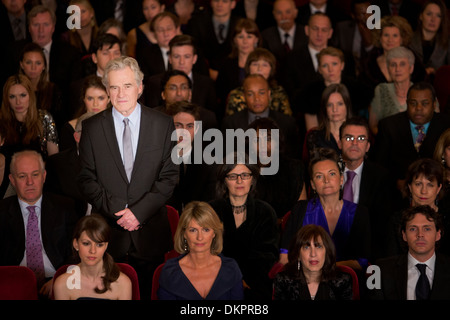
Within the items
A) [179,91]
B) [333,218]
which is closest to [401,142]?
[333,218]

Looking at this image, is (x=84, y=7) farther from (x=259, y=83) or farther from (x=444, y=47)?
(x=444, y=47)

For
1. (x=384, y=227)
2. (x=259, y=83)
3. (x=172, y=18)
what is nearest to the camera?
(x=384, y=227)

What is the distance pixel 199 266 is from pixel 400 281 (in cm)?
105

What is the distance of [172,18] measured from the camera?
6230mm

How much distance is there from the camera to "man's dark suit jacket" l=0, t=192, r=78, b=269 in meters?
4.26

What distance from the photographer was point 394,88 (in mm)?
5828

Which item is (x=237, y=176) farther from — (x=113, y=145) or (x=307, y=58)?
(x=307, y=58)

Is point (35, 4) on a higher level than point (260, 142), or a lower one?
higher

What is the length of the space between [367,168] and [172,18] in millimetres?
2302

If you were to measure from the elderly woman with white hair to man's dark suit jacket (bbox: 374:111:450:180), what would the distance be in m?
0.45

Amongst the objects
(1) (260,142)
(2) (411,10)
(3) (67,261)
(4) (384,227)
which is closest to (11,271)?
(3) (67,261)

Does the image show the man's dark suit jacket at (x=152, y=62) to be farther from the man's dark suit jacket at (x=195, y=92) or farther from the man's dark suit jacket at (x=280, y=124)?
the man's dark suit jacket at (x=280, y=124)

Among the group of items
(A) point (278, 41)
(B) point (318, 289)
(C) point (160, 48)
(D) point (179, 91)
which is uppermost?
(A) point (278, 41)

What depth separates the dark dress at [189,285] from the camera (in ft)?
12.1
